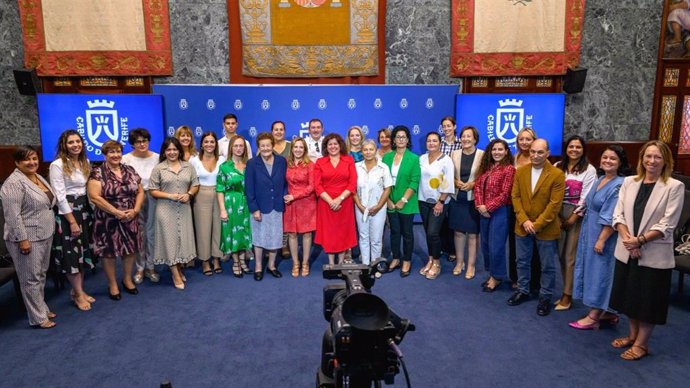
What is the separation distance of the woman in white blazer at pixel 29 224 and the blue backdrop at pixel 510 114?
4741 mm

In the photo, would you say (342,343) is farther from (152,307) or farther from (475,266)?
(475,266)

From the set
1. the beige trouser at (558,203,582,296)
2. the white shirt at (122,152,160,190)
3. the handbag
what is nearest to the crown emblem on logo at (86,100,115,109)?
the white shirt at (122,152,160,190)

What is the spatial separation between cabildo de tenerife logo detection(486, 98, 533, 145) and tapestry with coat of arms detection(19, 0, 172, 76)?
173 inches

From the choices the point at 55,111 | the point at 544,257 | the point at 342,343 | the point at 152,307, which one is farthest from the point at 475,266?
the point at 55,111

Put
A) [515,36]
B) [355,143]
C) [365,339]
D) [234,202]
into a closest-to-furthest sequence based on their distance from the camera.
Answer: [365,339]
[234,202]
[355,143]
[515,36]

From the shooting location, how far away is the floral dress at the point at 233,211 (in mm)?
4484

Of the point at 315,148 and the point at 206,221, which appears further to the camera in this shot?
the point at 315,148

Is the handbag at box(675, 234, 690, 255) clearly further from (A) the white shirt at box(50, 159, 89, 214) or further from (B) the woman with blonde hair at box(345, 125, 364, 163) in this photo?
(A) the white shirt at box(50, 159, 89, 214)

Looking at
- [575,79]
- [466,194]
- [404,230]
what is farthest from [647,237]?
[575,79]

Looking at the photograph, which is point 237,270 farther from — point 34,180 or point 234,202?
point 34,180

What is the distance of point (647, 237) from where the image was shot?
2.89m

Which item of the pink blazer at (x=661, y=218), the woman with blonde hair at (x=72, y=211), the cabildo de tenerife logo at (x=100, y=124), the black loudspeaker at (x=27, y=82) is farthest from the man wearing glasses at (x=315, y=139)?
the black loudspeaker at (x=27, y=82)

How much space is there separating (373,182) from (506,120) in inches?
111

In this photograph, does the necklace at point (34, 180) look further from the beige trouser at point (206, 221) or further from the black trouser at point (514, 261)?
the black trouser at point (514, 261)
